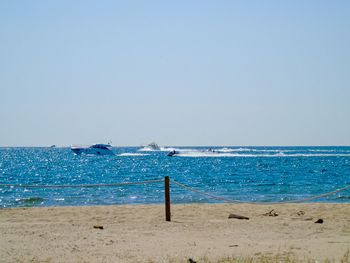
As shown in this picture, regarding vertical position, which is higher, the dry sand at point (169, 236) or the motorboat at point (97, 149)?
the motorboat at point (97, 149)

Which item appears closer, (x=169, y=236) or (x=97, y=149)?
(x=169, y=236)

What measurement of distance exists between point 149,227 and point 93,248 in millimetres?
2780

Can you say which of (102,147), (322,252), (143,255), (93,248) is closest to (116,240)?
(93,248)

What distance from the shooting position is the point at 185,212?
15.1m

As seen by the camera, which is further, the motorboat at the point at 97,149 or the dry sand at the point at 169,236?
the motorboat at the point at 97,149

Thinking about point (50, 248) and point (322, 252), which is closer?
point (322, 252)

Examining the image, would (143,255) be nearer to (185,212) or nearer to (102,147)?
(185,212)

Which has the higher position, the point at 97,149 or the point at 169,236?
the point at 97,149

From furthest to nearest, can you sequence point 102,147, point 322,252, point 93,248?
point 102,147 < point 93,248 < point 322,252

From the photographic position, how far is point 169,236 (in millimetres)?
10359

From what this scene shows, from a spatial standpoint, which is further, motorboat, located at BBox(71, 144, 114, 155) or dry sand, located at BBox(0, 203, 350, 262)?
motorboat, located at BBox(71, 144, 114, 155)

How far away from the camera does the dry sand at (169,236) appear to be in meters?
8.42

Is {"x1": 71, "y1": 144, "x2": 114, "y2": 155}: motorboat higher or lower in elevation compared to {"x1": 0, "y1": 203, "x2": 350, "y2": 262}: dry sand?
higher

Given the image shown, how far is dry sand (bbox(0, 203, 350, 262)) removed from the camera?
8422 millimetres
